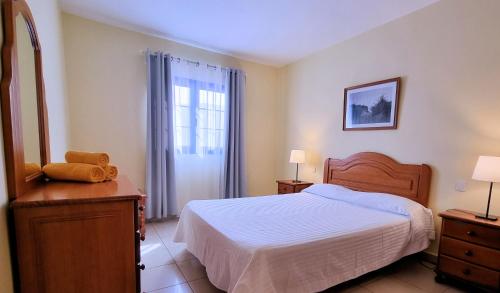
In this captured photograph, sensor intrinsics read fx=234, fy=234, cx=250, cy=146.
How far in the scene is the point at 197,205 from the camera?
237 centimetres

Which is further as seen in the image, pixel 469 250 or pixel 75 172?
pixel 469 250

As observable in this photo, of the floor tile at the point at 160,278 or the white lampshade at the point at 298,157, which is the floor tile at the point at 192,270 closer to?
the floor tile at the point at 160,278

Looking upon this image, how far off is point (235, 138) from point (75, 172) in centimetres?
277

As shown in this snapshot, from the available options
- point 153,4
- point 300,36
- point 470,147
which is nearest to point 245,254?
point 470,147

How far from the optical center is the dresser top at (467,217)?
182 cm

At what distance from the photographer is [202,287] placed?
1.94 m

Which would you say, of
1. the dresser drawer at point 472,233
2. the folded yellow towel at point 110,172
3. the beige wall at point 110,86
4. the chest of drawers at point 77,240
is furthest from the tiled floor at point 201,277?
the beige wall at point 110,86

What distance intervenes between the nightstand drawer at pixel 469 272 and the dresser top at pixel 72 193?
255 centimetres

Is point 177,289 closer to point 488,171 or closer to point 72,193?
point 72,193

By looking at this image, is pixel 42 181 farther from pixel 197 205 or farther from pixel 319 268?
pixel 319 268

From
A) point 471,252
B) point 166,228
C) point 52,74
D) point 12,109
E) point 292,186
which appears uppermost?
point 52,74

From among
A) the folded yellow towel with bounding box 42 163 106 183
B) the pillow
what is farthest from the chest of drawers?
the pillow

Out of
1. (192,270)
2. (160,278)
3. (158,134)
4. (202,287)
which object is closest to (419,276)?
(202,287)

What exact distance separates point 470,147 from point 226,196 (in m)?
3.15
